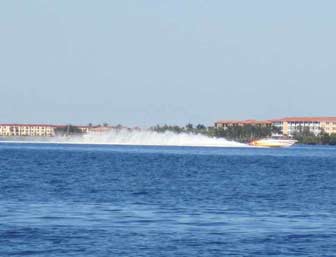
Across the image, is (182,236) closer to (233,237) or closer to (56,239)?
(233,237)

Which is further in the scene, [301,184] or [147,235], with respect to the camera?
[301,184]

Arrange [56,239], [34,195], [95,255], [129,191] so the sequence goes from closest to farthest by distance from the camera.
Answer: [95,255] < [56,239] < [34,195] < [129,191]

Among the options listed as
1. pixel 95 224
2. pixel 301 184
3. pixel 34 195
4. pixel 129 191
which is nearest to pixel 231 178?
pixel 301 184

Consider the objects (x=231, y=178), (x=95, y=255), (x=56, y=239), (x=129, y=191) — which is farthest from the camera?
(x=231, y=178)

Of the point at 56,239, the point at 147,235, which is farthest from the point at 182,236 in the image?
the point at 56,239

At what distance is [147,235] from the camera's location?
35.3m

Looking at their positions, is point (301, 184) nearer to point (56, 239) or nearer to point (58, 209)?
point (58, 209)

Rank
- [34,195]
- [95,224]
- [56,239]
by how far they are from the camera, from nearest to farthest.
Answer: [56,239]
[95,224]
[34,195]

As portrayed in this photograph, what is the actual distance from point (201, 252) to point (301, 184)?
3587 centimetres

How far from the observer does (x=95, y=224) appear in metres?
37.9

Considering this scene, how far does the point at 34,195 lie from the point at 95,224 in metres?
13.4

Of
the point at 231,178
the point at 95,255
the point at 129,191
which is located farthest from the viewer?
the point at 231,178

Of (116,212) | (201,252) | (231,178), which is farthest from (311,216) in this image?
(231,178)

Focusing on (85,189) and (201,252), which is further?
(85,189)
